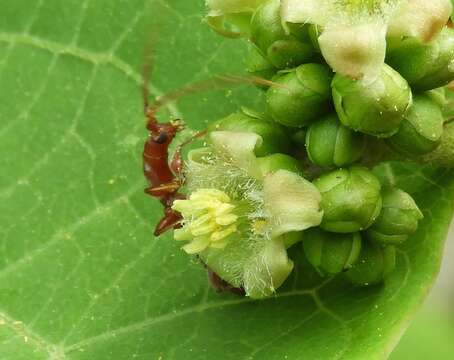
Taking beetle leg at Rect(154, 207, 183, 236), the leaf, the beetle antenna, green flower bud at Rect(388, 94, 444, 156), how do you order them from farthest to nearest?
the beetle antenna
beetle leg at Rect(154, 207, 183, 236)
the leaf
green flower bud at Rect(388, 94, 444, 156)

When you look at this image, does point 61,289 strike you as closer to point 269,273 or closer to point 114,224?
point 114,224

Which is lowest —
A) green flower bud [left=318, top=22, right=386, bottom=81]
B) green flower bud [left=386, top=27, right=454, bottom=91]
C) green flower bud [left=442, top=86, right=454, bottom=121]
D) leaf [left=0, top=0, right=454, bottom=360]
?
leaf [left=0, top=0, right=454, bottom=360]

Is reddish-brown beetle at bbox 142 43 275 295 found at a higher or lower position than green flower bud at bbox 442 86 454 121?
lower

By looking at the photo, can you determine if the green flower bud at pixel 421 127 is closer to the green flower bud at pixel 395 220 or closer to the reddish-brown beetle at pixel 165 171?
the green flower bud at pixel 395 220

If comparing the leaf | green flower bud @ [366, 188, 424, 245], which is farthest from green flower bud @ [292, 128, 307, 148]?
the leaf

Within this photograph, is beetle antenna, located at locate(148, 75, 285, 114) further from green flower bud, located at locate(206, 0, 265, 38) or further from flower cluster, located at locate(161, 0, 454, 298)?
flower cluster, located at locate(161, 0, 454, 298)

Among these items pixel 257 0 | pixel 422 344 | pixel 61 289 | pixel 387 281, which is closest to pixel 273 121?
pixel 257 0

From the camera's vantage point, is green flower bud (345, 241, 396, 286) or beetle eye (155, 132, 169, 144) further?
beetle eye (155, 132, 169, 144)

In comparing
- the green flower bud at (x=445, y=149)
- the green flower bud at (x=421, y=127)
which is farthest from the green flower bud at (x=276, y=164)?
the green flower bud at (x=445, y=149)
